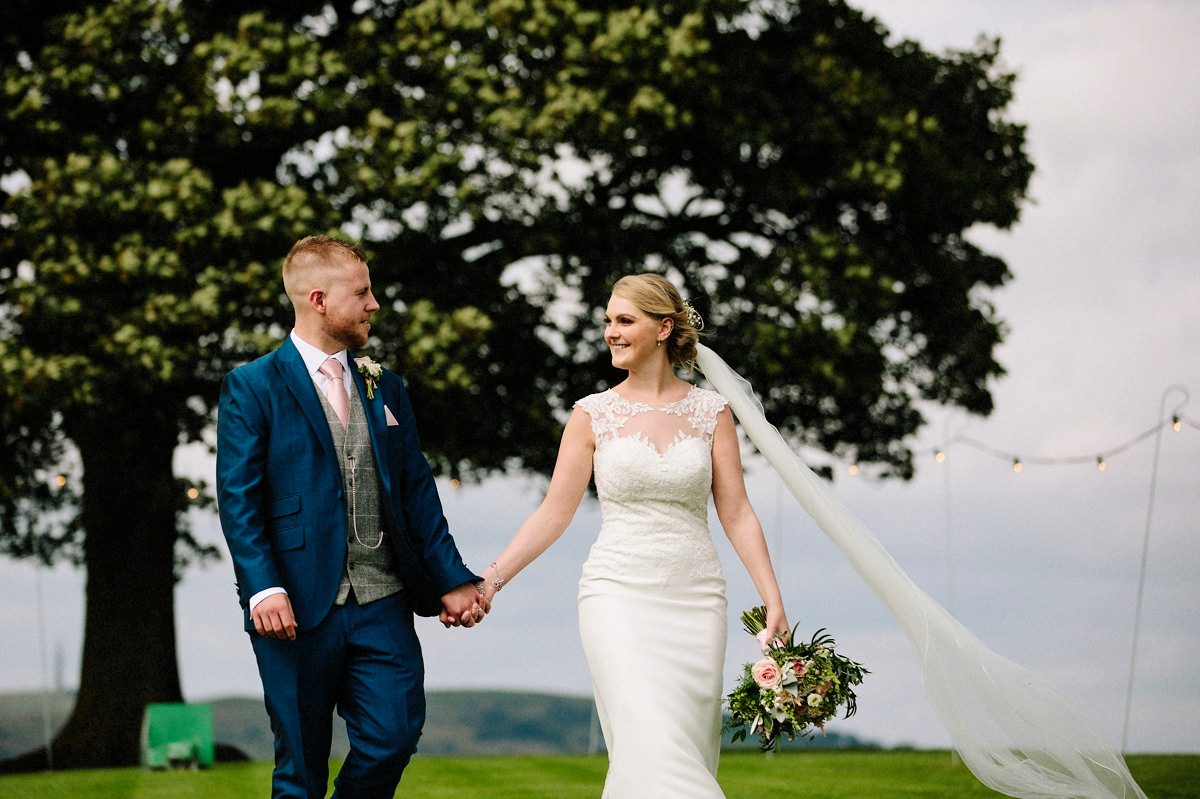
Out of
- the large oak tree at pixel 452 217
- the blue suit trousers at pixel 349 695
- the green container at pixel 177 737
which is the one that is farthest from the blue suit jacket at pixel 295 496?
the green container at pixel 177 737

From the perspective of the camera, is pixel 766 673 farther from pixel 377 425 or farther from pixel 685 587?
pixel 377 425

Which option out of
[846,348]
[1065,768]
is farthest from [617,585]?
[846,348]

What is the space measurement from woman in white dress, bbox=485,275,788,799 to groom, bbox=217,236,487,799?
2.24 feet

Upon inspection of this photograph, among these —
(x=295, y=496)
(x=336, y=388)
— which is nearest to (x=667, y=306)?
(x=336, y=388)

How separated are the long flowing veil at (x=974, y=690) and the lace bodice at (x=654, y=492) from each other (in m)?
0.54

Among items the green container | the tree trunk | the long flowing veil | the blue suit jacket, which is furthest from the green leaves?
the blue suit jacket

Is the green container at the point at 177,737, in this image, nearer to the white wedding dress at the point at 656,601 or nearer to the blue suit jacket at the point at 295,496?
the white wedding dress at the point at 656,601

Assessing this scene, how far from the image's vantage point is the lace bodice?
5.72m

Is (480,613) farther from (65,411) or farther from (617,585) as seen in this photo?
(65,411)

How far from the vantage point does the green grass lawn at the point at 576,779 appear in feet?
→ 35.1

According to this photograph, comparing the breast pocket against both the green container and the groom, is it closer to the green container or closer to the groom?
the groom

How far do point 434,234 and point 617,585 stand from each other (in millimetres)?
9005

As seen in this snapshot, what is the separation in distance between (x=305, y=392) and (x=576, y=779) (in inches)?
312

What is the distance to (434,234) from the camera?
14.2 metres
